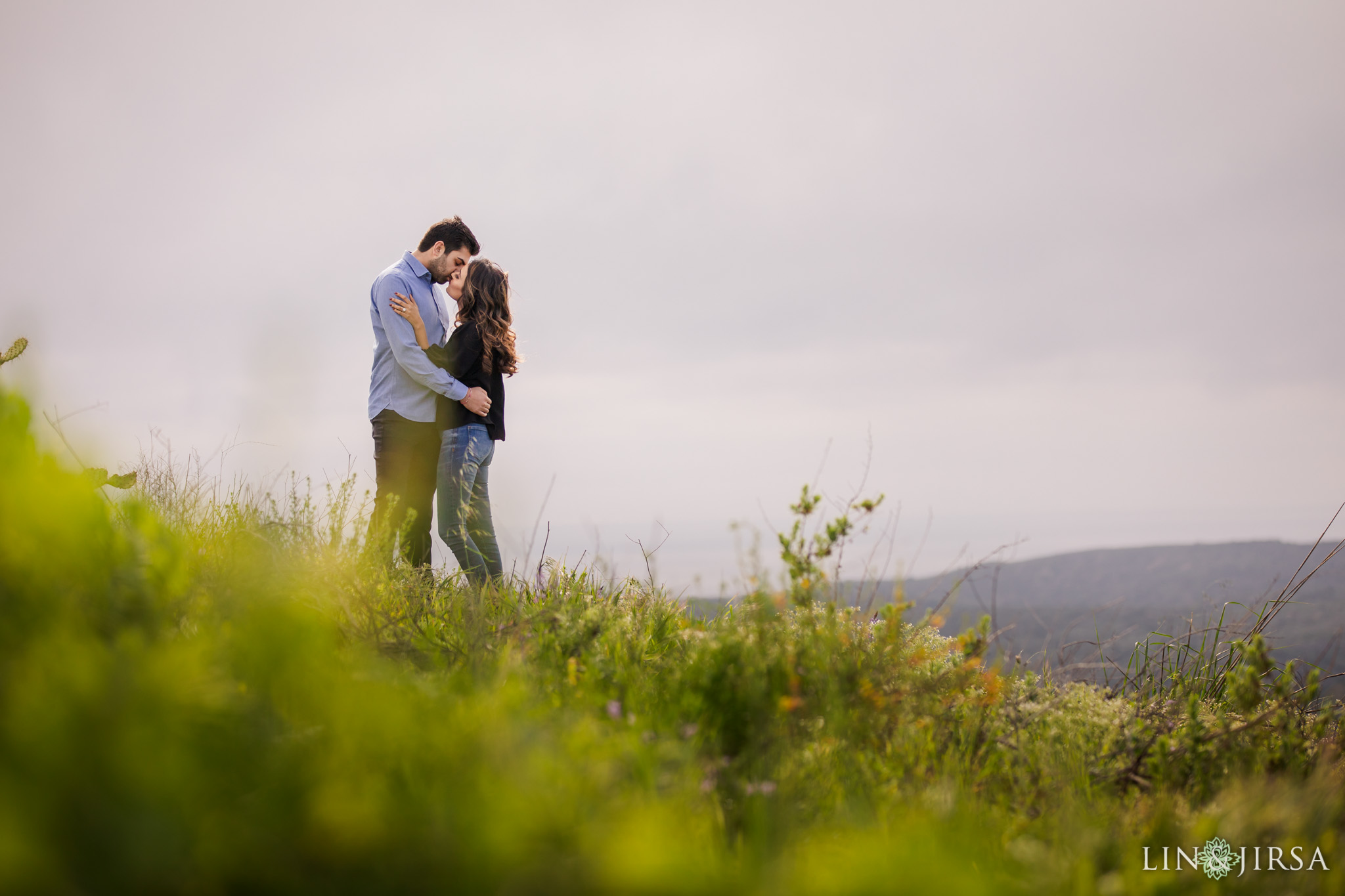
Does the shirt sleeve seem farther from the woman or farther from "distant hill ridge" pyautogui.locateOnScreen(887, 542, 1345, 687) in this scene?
"distant hill ridge" pyautogui.locateOnScreen(887, 542, 1345, 687)

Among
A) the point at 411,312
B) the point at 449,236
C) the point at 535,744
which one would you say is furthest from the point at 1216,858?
the point at 449,236

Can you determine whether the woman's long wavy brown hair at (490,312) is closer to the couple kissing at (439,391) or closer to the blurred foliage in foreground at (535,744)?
the couple kissing at (439,391)

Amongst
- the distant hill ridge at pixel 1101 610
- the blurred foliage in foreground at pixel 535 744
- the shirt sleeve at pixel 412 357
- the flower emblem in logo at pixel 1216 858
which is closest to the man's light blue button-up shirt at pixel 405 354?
the shirt sleeve at pixel 412 357

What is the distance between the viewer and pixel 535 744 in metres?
1.21

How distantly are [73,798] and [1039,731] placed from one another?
2.64 m

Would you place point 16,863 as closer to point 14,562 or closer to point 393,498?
point 14,562

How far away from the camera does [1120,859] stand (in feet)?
4.83

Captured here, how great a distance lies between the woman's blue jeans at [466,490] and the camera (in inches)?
177

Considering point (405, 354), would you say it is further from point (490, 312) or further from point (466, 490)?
point (466, 490)

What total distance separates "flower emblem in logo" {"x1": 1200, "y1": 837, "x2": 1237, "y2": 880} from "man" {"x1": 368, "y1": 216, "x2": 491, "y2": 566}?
419 cm

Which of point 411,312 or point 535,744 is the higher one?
point 411,312

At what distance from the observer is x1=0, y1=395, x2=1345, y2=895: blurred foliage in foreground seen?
793 millimetres

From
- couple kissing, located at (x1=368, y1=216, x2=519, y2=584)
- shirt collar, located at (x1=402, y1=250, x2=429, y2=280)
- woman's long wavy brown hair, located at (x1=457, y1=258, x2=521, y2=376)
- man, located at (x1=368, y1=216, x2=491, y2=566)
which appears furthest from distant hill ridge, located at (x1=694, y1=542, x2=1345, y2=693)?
shirt collar, located at (x1=402, y1=250, x2=429, y2=280)

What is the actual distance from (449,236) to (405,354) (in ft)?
3.92
